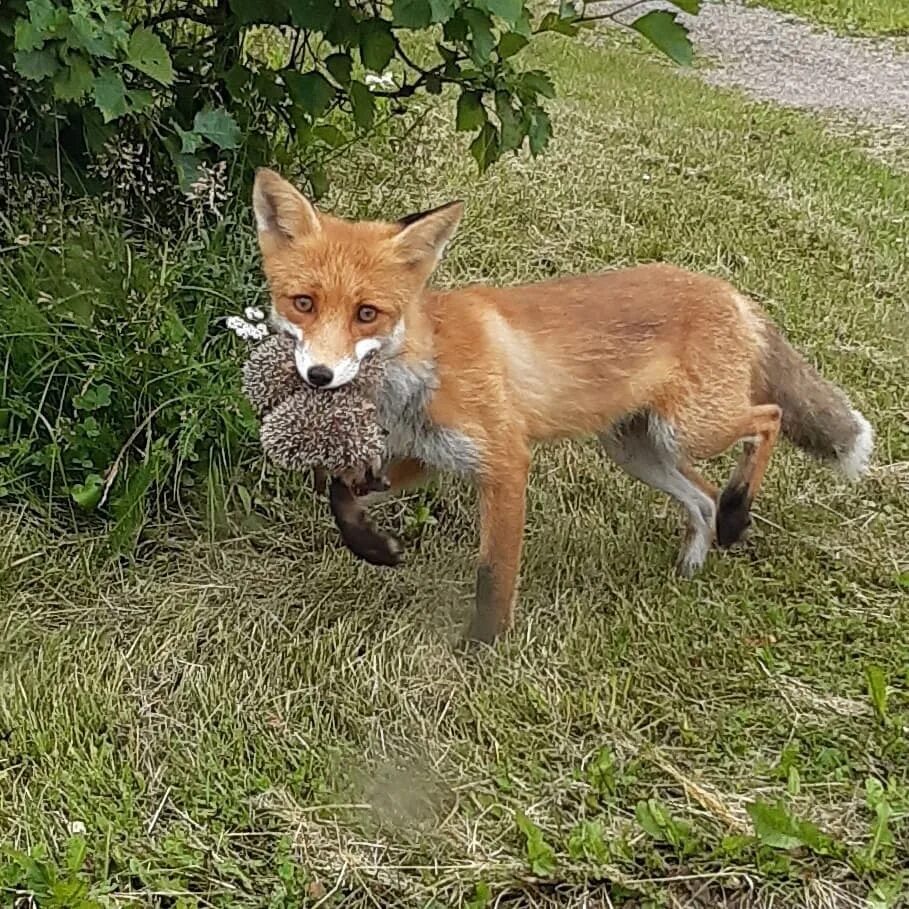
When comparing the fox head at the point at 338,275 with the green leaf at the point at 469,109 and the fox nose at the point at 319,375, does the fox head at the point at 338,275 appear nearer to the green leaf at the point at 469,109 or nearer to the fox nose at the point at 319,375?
the fox nose at the point at 319,375

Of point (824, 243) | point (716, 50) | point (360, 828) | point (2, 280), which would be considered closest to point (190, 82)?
point (2, 280)

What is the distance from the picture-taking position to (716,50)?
Answer: 1191cm

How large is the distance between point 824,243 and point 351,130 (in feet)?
7.67

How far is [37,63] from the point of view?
3402 mm

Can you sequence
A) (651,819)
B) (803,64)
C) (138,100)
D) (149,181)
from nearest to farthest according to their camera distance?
(651,819) < (138,100) < (149,181) < (803,64)

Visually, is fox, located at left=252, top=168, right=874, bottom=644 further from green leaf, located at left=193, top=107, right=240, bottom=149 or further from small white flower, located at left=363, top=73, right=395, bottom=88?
small white flower, located at left=363, top=73, right=395, bottom=88

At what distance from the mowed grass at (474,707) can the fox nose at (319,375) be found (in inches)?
37.4

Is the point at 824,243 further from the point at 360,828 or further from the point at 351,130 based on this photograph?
the point at 360,828

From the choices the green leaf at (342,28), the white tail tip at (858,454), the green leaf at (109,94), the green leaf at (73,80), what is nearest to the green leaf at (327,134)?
the green leaf at (342,28)

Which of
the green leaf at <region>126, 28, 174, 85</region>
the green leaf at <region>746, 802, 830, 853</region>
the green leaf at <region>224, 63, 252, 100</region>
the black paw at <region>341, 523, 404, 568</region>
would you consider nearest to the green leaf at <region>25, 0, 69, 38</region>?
the green leaf at <region>126, 28, 174, 85</region>

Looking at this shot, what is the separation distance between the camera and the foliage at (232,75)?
3418 mm

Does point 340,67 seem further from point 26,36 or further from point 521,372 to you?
point 521,372

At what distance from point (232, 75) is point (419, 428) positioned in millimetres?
1659

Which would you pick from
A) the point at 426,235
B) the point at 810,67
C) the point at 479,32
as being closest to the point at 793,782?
the point at 426,235
